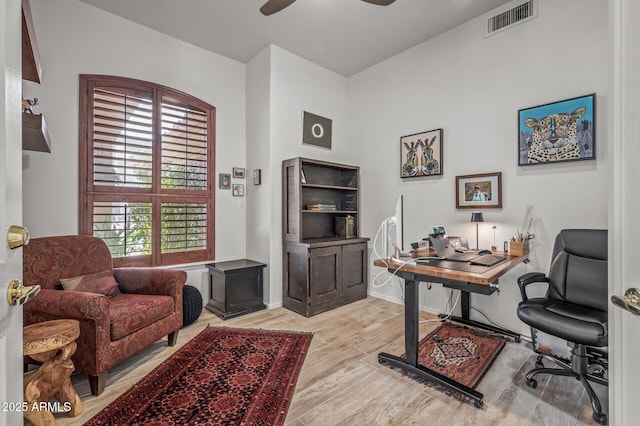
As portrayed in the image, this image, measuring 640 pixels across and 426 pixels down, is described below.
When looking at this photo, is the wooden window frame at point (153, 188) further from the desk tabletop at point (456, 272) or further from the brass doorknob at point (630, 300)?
the brass doorknob at point (630, 300)

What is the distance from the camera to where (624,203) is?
0.67m

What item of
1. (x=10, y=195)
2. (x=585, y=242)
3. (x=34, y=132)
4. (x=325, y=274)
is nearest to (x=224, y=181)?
(x=325, y=274)

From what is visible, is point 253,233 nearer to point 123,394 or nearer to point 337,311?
point 337,311

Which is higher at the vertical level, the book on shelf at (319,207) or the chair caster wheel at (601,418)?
the book on shelf at (319,207)

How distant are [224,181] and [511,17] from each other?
3.67m

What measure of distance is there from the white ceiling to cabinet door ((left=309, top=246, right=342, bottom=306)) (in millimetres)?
2563

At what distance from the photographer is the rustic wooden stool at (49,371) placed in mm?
1509

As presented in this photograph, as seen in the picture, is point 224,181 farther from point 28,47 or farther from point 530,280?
point 530,280

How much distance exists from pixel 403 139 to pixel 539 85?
1.43m

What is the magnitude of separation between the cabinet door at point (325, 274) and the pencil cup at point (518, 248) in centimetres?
183

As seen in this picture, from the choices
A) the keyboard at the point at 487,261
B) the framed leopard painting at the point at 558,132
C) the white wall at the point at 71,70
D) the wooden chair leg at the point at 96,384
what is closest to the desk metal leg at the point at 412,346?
the keyboard at the point at 487,261

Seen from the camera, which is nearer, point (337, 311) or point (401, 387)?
point (401, 387)

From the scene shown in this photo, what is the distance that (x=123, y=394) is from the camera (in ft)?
6.23

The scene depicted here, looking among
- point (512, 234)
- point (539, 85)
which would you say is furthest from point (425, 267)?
point (539, 85)
